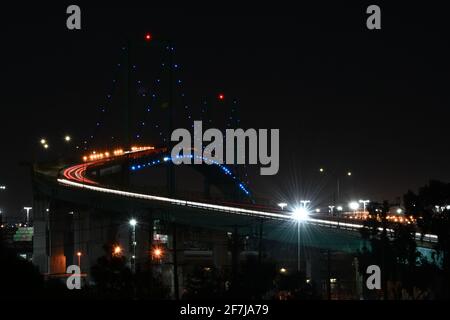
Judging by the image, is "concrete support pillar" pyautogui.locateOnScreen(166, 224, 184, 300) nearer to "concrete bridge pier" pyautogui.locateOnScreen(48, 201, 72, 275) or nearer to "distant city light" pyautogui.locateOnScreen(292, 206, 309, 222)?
"distant city light" pyautogui.locateOnScreen(292, 206, 309, 222)

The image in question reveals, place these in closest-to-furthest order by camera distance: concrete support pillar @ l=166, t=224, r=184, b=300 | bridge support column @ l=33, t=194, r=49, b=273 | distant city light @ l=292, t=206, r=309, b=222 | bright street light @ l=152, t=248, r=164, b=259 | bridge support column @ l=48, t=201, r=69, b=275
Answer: concrete support pillar @ l=166, t=224, r=184, b=300, distant city light @ l=292, t=206, r=309, b=222, bright street light @ l=152, t=248, r=164, b=259, bridge support column @ l=48, t=201, r=69, b=275, bridge support column @ l=33, t=194, r=49, b=273

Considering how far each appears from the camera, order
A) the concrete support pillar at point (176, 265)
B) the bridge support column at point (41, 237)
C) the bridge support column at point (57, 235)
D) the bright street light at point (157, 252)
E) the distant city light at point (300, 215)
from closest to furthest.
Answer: the concrete support pillar at point (176, 265) → the distant city light at point (300, 215) → the bright street light at point (157, 252) → the bridge support column at point (57, 235) → the bridge support column at point (41, 237)

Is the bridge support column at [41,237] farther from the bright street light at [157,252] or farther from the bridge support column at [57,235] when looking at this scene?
the bright street light at [157,252]

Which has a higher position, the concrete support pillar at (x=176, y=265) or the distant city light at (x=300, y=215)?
the distant city light at (x=300, y=215)

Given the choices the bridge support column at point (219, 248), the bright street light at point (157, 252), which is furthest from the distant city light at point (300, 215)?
the bridge support column at point (219, 248)

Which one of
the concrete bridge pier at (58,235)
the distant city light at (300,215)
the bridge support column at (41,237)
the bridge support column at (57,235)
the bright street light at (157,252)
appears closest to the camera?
the distant city light at (300,215)

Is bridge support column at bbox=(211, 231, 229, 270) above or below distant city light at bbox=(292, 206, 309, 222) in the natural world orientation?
below

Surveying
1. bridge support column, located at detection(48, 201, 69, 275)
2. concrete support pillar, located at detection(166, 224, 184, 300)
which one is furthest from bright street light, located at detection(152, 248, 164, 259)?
bridge support column, located at detection(48, 201, 69, 275)

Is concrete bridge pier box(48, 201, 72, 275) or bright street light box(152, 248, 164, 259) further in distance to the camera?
concrete bridge pier box(48, 201, 72, 275)

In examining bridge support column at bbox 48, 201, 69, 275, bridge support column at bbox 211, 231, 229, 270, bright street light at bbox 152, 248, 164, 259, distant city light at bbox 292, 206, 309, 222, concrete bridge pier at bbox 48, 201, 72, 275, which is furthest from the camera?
concrete bridge pier at bbox 48, 201, 72, 275

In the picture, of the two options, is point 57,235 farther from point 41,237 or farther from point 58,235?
point 41,237
